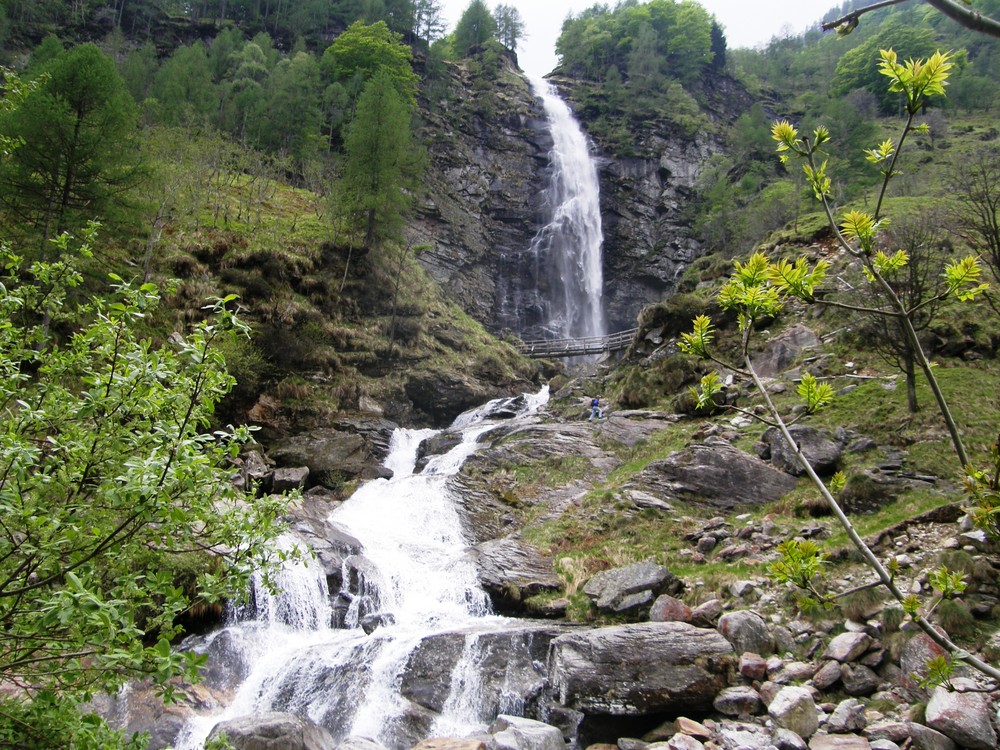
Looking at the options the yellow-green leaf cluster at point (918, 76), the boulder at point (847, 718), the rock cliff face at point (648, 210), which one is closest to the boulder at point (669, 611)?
the boulder at point (847, 718)

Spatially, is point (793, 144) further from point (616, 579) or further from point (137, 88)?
point (137, 88)

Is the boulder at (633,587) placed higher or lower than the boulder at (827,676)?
lower

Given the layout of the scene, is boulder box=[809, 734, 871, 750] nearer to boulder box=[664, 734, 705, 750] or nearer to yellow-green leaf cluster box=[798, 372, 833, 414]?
boulder box=[664, 734, 705, 750]

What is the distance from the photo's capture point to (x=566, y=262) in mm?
44812

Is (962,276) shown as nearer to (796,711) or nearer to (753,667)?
(796,711)

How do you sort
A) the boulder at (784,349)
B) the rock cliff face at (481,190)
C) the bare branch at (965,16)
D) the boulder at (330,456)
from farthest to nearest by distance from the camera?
1. the rock cliff face at (481,190)
2. the boulder at (330,456)
3. the boulder at (784,349)
4. the bare branch at (965,16)

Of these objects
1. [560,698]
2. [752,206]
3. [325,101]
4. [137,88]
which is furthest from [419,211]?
[560,698]

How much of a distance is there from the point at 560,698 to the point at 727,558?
483 centimetres

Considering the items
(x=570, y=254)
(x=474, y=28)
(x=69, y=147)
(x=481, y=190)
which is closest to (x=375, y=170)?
(x=69, y=147)

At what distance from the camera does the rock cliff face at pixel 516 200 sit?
42.6 meters

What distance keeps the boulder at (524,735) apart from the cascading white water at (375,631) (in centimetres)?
110

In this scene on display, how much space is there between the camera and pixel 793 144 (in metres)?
2.46

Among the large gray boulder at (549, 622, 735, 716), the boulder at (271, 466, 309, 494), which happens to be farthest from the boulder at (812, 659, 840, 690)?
the boulder at (271, 466, 309, 494)

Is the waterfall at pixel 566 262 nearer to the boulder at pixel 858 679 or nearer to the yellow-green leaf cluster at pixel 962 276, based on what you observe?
the boulder at pixel 858 679
